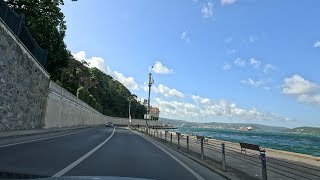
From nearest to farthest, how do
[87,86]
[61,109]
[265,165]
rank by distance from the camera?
1. [265,165]
2. [61,109]
3. [87,86]

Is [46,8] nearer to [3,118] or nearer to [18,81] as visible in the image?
[18,81]

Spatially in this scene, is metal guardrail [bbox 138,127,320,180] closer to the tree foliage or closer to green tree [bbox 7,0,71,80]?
green tree [bbox 7,0,71,80]

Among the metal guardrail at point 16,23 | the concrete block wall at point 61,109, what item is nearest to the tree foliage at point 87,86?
the concrete block wall at point 61,109

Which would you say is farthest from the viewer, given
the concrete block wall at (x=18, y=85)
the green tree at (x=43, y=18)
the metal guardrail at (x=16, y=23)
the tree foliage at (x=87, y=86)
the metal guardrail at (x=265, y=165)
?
the tree foliage at (x=87, y=86)

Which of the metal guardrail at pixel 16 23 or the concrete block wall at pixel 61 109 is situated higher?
the metal guardrail at pixel 16 23

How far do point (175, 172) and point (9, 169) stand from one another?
5.22 meters

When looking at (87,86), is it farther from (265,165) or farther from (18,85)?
(265,165)

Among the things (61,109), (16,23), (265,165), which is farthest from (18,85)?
(61,109)

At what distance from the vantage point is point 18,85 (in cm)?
3203

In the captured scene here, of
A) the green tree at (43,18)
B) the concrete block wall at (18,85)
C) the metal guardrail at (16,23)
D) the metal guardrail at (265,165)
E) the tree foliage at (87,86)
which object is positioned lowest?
the metal guardrail at (265,165)

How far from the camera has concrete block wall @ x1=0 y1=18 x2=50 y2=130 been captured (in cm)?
2809

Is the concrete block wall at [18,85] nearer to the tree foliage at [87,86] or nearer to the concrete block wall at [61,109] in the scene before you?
the concrete block wall at [61,109]

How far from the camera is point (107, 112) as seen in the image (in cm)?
17612

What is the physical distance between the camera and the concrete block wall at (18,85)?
28.1m
